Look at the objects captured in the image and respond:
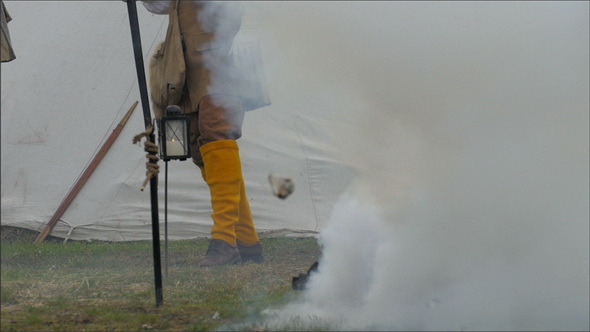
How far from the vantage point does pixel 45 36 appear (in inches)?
283

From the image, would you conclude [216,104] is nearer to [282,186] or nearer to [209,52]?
[209,52]

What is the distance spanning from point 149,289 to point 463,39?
1.79 meters

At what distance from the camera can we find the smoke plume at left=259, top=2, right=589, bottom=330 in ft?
12.1

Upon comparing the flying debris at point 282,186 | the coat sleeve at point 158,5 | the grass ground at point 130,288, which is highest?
the coat sleeve at point 158,5

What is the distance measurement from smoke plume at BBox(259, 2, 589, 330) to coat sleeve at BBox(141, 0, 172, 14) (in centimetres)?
62

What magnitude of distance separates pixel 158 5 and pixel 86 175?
6.86 ft

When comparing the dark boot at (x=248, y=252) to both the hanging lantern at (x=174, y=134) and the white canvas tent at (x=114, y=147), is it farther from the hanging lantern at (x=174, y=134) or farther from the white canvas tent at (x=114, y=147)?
the white canvas tent at (x=114, y=147)

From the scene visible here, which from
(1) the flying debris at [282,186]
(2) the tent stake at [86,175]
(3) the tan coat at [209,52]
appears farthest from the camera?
(2) the tent stake at [86,175]

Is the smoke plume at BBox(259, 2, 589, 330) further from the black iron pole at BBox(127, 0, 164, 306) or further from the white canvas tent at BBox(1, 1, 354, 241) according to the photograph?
the white canvas tent at BBox(1, 1, 354, 241)

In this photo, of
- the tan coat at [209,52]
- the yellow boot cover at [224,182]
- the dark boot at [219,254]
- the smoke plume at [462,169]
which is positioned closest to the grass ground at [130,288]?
the dark boot at [219,254]

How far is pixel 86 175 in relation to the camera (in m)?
6.79

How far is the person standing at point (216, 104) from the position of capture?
4.82 metres

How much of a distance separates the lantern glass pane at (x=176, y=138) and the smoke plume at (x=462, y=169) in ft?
2.46

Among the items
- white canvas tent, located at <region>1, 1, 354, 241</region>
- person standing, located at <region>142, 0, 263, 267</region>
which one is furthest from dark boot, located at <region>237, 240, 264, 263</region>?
white canvas tent, located at <region>1, 1, 354, 241</region>
